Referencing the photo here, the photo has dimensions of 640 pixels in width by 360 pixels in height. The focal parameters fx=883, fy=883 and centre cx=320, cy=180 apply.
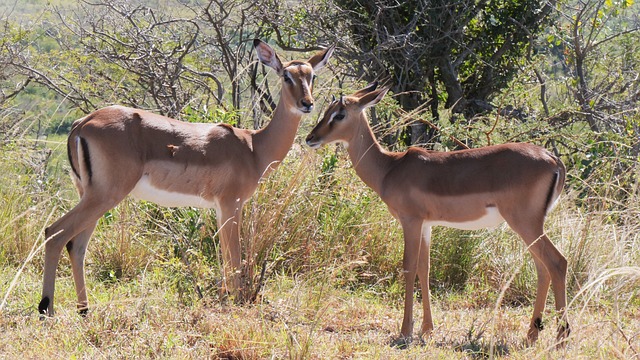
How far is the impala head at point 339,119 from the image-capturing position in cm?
653

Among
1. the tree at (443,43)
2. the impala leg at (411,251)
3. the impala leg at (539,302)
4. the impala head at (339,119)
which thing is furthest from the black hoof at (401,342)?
the tree at (443,43)

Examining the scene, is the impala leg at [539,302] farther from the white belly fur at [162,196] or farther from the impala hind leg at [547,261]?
the white belly fur at [162,196]

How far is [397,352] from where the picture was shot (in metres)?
5.43

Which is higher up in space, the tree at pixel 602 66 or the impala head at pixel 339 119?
the tree at pixel 602 66

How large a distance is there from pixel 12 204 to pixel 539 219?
4.79m

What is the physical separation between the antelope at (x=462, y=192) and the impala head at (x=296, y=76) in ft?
1.36

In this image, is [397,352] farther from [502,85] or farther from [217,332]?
[502,85]

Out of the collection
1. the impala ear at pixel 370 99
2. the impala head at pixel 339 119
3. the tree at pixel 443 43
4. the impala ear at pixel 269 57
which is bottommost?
the impala head at pixel 339 119

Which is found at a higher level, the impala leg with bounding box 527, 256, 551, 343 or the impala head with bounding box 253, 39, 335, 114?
the impala head with bounding box 253, 39, 335, 114

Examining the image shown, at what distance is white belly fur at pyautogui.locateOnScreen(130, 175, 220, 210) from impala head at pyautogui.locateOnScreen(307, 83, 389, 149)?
0.90m

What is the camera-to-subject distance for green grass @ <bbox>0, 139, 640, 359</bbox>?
5137 mm

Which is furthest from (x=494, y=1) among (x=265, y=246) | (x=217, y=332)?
(x=217, y=332)

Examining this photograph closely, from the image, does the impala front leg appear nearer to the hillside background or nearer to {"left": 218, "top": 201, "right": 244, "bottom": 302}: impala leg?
the hillside background

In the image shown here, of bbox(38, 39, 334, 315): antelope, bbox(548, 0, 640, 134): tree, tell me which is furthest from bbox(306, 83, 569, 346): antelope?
bbox(548, 0, 640, 134): tree
